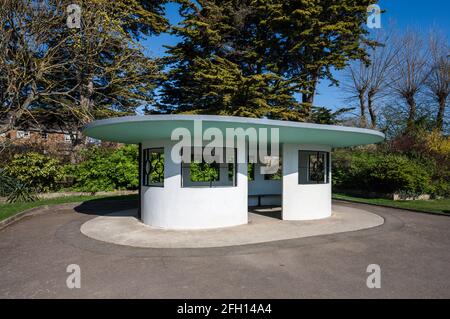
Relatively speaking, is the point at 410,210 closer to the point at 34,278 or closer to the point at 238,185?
the point at 238,185

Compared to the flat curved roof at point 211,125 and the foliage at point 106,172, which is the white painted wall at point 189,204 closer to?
the flat curved roof at point 211,125

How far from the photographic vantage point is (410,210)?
1069 cm

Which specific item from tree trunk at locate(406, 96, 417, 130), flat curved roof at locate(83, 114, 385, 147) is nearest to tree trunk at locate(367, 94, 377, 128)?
tree trunk at locate(406, 96, 417, 130)

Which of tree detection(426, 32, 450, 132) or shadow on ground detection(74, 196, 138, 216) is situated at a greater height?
tree detection(426, 32, 450, 132)

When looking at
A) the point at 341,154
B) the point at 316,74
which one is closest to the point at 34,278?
the point at 341,154

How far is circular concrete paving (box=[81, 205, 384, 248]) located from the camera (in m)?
6.30

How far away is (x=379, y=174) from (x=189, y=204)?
36.1ft

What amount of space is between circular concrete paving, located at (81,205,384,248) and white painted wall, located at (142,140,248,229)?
265 millimetres

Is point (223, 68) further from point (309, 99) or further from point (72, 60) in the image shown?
point (72, 60)

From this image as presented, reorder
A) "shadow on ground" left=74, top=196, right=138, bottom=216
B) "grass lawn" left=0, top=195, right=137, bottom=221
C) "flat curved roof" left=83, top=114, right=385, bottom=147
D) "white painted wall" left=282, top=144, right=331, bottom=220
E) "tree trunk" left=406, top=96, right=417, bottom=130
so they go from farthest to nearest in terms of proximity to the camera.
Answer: "tree trunk" left=406, top=96, right=417, bottom=130 < "shadow on ground" left=74, top=196, right=138, bottom=216 < "grass lawn" left=0, top=195, right=137, bottom=221 < "white painted wall" left=282, top=144, right=331, bottom=220 < "flat curved roof" left=83, top=114, right=385, bottom=147

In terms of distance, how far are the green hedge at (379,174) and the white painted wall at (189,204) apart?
961cm

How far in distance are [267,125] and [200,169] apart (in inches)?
347

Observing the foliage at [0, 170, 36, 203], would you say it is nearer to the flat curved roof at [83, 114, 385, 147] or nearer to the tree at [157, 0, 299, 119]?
the flat curved roof at [83, 114, 385, 147]

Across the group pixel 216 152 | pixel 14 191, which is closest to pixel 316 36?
pixel 216 152
